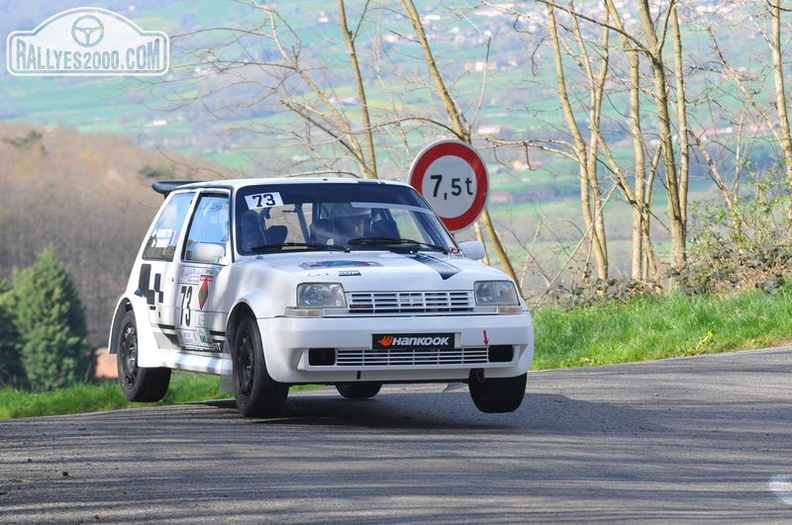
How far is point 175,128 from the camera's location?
132 metres

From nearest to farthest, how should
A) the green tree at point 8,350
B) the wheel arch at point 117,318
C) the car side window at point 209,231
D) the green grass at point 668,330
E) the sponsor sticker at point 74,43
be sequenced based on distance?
1. the car side window at point 209,231
2. the wheel arch at point 117,318
3. the green grass at point 668,330
4. the sponsor sticker at point 74,43
5. the green tree at point 8,350

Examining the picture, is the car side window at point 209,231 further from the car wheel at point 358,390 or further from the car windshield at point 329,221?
the car wheel at point 358,390

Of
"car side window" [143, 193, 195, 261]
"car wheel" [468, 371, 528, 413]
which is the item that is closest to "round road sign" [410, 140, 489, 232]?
"car side window" [143, 193, 195, 261]

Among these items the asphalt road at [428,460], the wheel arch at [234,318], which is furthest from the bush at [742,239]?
the wheel arch at [234,318]

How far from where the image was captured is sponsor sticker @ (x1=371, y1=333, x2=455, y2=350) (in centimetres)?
975

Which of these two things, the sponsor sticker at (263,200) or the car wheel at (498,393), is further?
the sponsor sticker at (263,200)

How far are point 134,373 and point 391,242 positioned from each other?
274 centimetres

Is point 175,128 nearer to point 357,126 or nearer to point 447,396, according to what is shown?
point 357,126

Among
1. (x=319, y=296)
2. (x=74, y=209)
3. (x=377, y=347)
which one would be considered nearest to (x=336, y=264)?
(x=319, y=296)

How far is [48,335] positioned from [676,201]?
115 m

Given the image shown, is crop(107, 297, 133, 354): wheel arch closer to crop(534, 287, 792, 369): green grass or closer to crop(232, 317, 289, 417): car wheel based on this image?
crop(232, 317, 289, 417): car wheel

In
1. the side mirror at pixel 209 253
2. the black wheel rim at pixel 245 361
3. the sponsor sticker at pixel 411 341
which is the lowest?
the black wheel rim at pixel 245 361

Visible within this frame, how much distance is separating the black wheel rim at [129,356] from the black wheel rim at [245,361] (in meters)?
2.16

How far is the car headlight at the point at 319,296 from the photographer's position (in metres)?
9.78
